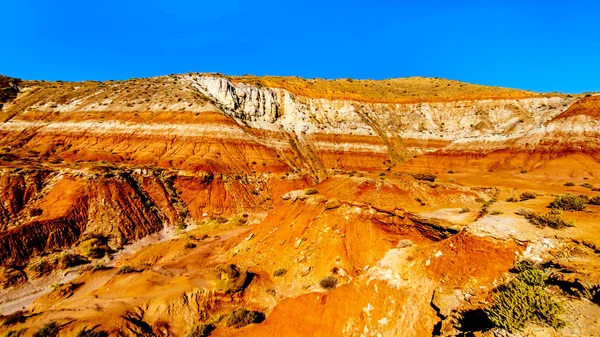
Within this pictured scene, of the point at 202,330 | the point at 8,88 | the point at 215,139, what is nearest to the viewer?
the point at 202,330

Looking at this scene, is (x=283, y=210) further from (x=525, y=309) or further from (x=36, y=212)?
(x=36, y=212)

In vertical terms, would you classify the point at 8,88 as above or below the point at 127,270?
above

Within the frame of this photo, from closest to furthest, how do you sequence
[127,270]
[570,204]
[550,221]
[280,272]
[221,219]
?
[550,221]
[570,204]
[280,272]
[127,270]
[221,219]

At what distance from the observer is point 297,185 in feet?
156

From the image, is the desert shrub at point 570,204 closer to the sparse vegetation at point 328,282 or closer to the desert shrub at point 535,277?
the desert shrub at point 535,277

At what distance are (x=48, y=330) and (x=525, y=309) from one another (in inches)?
635

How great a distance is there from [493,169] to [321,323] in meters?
42.1

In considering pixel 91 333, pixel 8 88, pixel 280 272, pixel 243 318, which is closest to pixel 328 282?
pixel 280 272

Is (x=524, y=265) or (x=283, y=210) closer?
(x=524, y=265)

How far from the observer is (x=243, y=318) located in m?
13.1

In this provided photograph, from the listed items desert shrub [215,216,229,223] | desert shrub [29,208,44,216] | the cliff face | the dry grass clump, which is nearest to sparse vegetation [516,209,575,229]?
desert shrub [215,216,229,223]

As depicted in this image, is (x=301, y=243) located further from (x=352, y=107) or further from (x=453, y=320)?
(x=352, y=107)

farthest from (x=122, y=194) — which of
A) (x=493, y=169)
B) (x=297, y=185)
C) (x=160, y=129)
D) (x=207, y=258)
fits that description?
(x=493, y=169)

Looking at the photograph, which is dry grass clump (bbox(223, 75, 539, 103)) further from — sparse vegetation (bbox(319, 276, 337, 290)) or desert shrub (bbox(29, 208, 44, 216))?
sparse vegetation (bbox(319, 276, 337, 290))
